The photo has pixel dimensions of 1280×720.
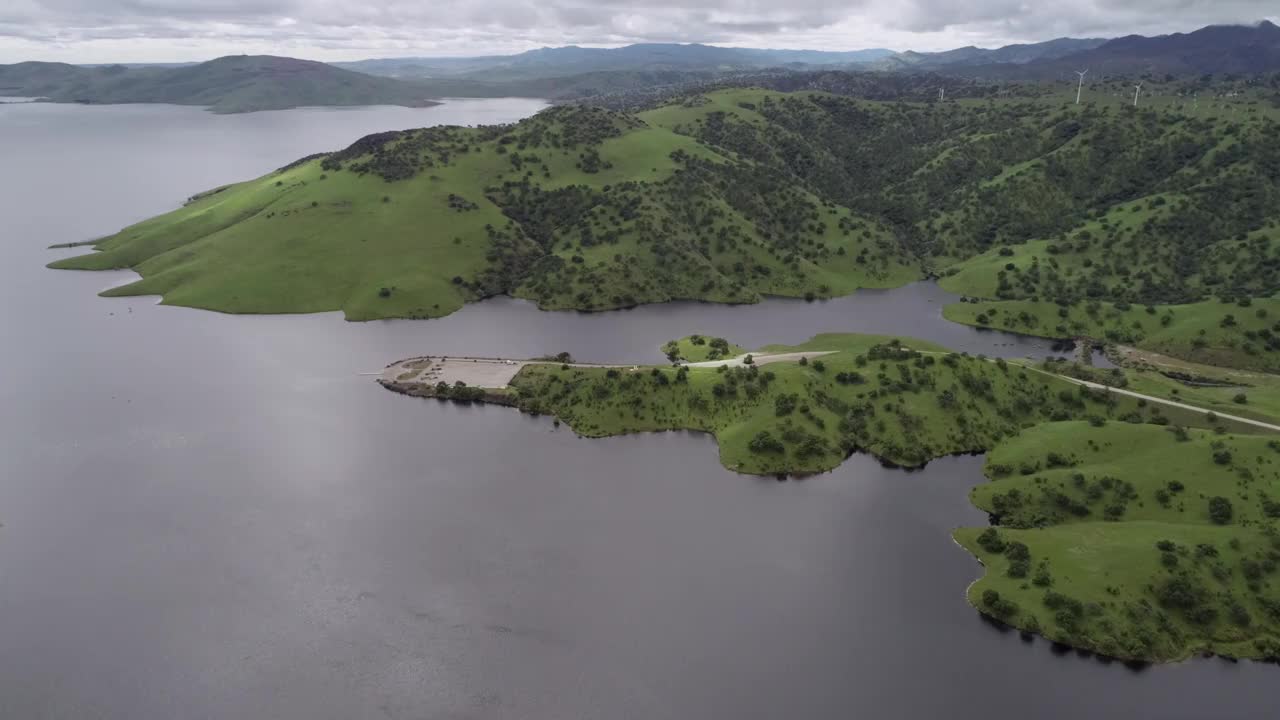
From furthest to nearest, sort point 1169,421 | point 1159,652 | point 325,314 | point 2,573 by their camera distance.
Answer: point 325,314 → point 1169,421 → point 2,573 → point 1159,652

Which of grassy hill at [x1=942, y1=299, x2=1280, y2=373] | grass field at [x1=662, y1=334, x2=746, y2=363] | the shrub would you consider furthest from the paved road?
grass field at [x1=662, y1=334, x2=746, y2=363]

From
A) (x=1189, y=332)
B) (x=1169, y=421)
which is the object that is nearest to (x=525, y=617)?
(x=1169, y=421)

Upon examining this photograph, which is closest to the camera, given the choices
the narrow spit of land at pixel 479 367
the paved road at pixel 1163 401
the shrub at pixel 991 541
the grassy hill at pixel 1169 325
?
the shrub at pixel 991 541

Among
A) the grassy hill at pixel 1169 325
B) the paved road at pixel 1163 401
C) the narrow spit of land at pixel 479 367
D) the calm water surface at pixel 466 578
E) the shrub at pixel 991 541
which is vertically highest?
the grassy hill at pixel 1169 325

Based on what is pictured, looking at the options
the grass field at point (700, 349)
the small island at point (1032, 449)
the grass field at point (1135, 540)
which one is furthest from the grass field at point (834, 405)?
the grass field at point (700, 349)

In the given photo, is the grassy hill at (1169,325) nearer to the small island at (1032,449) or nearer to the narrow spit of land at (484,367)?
the small island at (1032,449)

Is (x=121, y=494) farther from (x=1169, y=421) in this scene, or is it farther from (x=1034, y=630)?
(x=1169, y=421)
